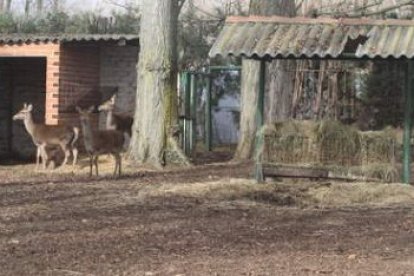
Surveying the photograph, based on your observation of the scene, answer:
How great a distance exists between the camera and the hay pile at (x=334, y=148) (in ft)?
43.7

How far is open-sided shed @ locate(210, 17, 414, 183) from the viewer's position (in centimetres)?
1273

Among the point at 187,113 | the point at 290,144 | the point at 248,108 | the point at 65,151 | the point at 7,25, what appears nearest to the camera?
the point at 290,144

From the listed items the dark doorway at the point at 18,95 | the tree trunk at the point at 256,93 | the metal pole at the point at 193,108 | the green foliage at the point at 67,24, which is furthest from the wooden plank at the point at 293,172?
the green foliage at the point at 67,24

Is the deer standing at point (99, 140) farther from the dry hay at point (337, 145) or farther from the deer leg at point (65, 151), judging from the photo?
the dry hay at point (337, 145)

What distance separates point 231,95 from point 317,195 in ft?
49.6

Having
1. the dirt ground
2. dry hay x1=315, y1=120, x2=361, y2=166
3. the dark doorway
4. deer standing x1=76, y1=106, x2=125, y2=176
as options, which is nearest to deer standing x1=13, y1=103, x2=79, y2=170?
deer standing x1=76, y1=106, x2=125, y2=176

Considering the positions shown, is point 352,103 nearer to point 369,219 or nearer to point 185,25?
point 185,25

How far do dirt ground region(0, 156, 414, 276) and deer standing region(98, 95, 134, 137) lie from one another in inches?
99.4

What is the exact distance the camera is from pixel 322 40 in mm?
13016

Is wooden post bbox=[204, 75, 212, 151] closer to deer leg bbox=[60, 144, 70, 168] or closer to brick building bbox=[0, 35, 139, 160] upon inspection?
brick building bbox=[0, 35, 139, 160]

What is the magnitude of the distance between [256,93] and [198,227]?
389 inches

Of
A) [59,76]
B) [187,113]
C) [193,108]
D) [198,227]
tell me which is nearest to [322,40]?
[198,227]

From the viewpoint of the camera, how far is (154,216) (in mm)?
10453

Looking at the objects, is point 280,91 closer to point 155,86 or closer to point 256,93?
point 256,93
